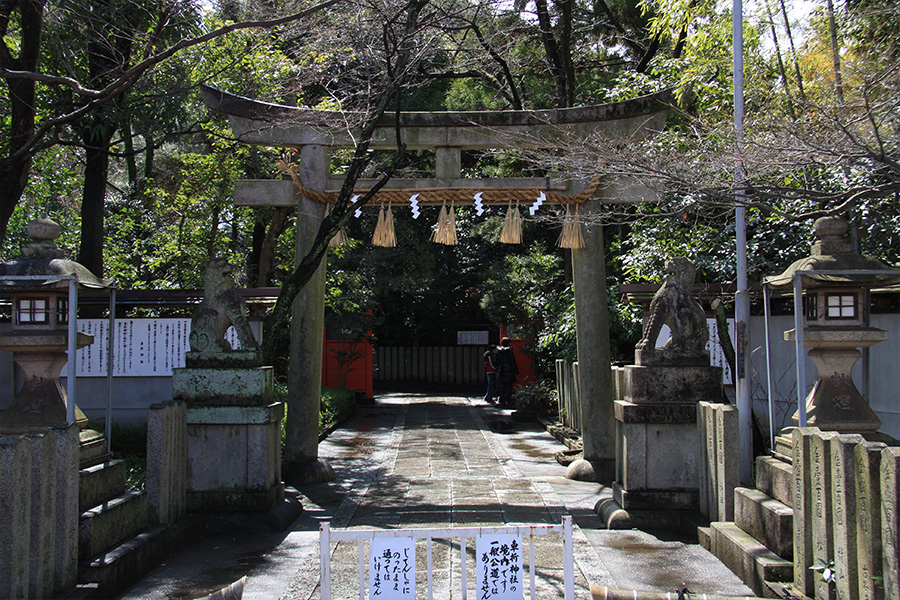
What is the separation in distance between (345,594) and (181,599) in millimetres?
1147

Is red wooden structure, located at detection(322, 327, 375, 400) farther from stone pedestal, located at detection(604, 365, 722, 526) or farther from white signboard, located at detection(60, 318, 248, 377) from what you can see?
stone pedestal, located at detection(604, 365, 722, 526)

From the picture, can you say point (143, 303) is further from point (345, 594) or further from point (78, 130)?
point (345, 594)

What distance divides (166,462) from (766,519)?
504 cm

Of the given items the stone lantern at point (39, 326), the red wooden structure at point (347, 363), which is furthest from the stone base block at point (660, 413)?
the red wooden structure at point (347, 363)

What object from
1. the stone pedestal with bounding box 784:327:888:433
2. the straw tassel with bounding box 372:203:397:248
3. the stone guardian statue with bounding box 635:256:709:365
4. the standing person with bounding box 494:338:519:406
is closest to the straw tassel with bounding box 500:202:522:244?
the straw tassel with bounding box 372:203:397:248

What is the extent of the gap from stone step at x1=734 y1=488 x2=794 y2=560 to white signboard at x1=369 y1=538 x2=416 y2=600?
2.72 metres

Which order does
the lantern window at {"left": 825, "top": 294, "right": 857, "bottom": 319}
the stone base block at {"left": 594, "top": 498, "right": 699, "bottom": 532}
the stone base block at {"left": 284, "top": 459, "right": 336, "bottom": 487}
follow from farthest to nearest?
the stone base block at {"left": 284, "top": 459, "right": 336, "bottom": 487}, the stone base block at {"left": 594, "top": 498, "right": 699, "bottom": 532}, the lantern window at {"left": 825, "top": 294, "right": 857, "bottom": 319}

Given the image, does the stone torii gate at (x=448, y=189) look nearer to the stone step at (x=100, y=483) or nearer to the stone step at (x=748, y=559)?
the stone step at (x=100, y=483)

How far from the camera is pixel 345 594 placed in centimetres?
488

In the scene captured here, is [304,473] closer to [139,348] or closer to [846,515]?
[139,348]

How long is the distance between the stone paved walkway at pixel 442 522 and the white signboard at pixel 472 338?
1331 centimetres

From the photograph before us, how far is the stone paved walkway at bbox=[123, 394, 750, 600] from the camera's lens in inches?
201

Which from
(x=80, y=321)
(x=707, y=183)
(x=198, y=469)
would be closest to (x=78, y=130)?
(x=80, y=321)

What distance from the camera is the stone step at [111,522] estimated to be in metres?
4.89
